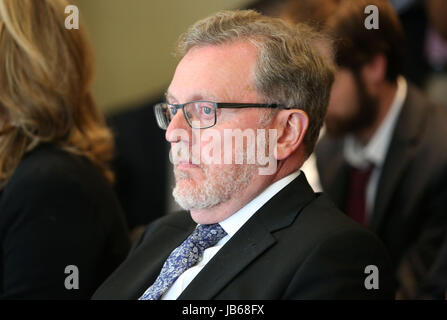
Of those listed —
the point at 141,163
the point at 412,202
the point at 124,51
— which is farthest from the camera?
the point at 124,51

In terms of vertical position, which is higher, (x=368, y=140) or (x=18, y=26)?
(x=18, y=26)

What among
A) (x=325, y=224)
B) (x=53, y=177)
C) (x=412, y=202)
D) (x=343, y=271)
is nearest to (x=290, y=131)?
(x=325, y=224)

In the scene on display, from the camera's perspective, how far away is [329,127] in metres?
2.69

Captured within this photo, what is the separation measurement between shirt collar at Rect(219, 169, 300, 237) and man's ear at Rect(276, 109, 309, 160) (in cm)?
8

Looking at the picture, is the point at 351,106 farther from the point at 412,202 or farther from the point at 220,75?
the point at 220,75

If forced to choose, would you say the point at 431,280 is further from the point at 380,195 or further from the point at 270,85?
the point at 270,85

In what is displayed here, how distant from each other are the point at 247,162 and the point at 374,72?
126 centimetres

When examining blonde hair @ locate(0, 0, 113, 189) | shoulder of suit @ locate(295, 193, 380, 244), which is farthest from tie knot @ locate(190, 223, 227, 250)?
blonde hair @ locate(0, 0, 113, 189)

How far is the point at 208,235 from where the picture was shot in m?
1.51

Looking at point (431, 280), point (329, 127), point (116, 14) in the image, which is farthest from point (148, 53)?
point (431, 280)

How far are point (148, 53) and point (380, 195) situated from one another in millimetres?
2815

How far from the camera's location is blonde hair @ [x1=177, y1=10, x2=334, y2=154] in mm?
1467

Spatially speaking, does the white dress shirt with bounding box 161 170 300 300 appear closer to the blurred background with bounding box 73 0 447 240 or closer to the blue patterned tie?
the blue patterned tie
